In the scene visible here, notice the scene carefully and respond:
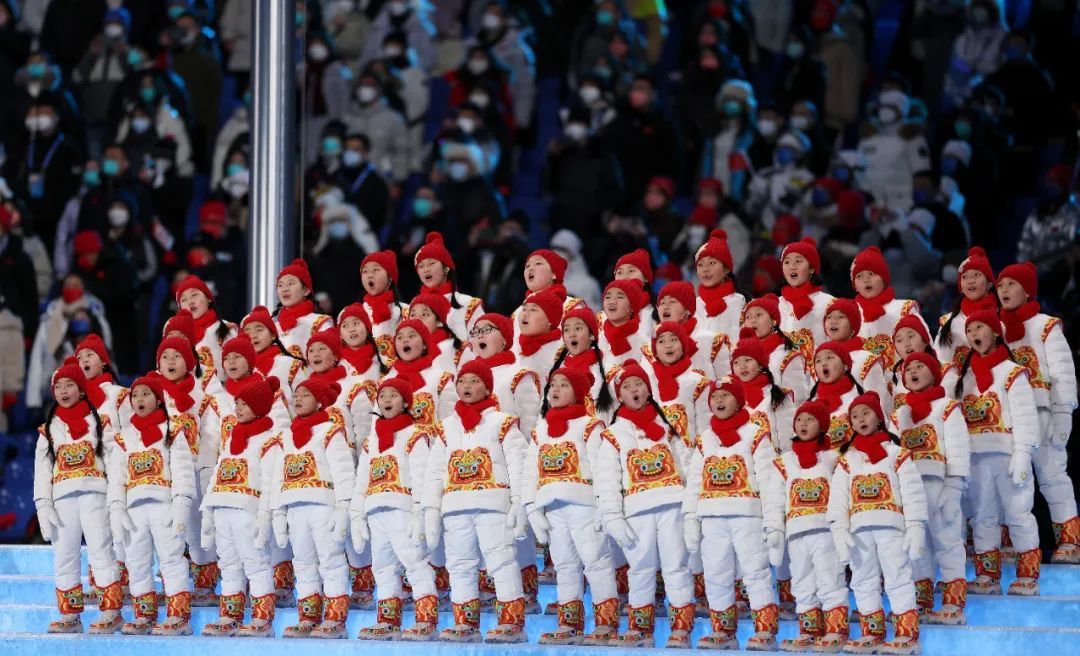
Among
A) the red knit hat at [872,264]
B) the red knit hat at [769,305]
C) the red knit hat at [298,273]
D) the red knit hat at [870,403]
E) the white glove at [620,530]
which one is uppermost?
the red knit hat at [298,273]

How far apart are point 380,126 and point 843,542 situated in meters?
7.25

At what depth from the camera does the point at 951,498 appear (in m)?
8.09

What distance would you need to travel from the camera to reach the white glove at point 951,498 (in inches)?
318

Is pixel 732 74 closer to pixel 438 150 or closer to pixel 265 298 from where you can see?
pixel 438 150

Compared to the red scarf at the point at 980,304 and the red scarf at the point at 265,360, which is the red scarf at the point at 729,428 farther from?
the red scarf at the point at 265,360

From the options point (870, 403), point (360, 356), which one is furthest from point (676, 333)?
point (360, 356)

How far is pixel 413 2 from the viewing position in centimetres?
1406

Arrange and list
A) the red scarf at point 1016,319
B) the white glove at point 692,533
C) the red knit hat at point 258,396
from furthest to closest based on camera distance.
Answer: the red scarf at point 1016,319
the red knit hat at point 258,396
the white glove at point 692,533

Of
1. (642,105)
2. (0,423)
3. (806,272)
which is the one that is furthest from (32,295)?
(806,272)

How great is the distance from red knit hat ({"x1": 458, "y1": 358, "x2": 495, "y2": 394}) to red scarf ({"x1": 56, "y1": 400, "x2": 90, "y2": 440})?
5.94 ft

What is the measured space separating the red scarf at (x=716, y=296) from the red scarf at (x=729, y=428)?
4.73 ft

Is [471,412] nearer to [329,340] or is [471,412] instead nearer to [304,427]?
[304,427]

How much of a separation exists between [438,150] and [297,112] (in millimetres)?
1206

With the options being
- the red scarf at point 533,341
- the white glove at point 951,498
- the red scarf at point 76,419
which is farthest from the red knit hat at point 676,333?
the red scarf at point 76,419
